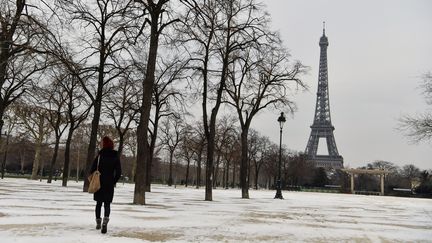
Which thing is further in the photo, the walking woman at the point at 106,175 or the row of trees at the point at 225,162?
the row of trees at the point at 225,162

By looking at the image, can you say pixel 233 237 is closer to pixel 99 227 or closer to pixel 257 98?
pixel 99 227

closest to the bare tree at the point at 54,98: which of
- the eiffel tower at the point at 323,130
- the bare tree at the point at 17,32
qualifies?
the bare tree at the point at 17,32

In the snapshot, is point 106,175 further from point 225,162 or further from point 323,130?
point 323,130

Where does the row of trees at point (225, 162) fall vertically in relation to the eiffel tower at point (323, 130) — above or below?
below

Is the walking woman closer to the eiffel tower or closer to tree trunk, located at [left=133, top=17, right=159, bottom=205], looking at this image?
tree trunk, located at [left=133, top=17, right=159, bottom=205]

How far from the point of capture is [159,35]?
1791cm

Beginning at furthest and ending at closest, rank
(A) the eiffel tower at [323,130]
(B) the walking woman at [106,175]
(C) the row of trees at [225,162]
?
(A) the eiffel tower at [323,130]
(C) the row of trees at [225,162]
(B) the walking woman at [106,175]

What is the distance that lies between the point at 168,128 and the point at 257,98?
1234 inches

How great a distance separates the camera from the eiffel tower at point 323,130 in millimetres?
118125

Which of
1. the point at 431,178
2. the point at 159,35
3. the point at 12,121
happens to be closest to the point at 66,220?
the point at 159,35

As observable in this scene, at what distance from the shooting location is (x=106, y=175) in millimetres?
8828

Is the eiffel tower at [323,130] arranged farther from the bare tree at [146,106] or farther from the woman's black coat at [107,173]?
the woman's black coat at [107,173]

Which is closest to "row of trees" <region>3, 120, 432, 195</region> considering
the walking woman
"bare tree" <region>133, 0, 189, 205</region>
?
"bare tree" <region>133, 0, 189, 205</region>

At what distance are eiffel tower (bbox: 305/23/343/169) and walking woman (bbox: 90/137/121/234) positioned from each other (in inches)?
4242
